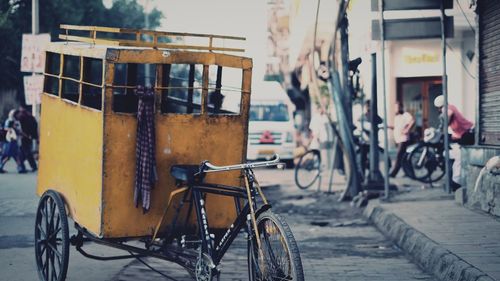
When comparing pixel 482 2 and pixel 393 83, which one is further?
pixel 393 83

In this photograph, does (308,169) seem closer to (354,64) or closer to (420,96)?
(354,64)

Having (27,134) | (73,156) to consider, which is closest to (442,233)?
(73,156)

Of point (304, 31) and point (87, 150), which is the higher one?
point (304, 31)

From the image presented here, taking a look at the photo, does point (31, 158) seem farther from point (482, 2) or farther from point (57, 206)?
point (57, 206)

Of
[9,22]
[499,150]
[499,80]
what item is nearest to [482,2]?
[499,80]

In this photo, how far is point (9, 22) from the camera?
1328 inches

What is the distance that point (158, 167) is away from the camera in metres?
6.24

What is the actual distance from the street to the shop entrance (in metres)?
13.9

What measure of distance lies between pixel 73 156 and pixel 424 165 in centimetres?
1034

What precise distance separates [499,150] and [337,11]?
469 cm

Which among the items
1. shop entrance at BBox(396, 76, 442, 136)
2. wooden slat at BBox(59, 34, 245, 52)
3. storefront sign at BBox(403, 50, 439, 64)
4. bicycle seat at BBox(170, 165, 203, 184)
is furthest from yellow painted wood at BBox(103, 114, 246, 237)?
storefront sign at BBox(403, 50, 439, 64)

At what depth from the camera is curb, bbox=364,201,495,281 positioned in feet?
21.3

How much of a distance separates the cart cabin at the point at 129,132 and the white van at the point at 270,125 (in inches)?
740

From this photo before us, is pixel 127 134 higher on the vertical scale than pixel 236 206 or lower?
higher
